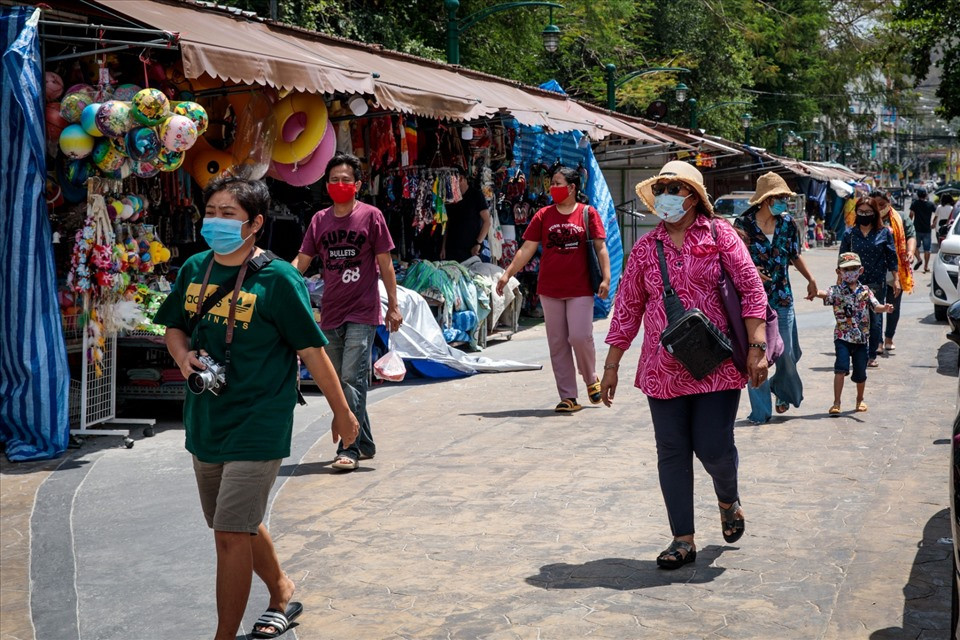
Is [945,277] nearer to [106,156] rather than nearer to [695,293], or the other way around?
[695,293]

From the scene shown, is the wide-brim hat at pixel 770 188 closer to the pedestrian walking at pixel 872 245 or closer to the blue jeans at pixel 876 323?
the pedestrian walking at pixel 872 245

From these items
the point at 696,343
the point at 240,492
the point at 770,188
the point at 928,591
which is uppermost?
the point at 770,188

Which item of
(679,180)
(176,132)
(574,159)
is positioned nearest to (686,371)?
(679,180)

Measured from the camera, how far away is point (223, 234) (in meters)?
4.23

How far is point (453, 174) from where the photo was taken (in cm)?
1339

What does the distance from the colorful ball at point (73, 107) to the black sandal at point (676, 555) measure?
498cm

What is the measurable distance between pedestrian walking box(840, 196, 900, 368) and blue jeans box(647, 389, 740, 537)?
20.7ft

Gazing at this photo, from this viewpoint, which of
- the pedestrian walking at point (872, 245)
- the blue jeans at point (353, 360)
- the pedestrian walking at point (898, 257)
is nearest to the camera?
the blue jeans at point (353, 360)

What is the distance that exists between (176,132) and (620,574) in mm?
4547

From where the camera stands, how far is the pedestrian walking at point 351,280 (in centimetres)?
734

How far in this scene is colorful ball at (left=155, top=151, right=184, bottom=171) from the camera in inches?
315

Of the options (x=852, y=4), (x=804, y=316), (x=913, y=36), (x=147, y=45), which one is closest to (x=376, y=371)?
(x=147, y=45)

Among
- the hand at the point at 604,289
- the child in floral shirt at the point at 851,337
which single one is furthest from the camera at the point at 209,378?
the child in floral shirt at the point at 851,337

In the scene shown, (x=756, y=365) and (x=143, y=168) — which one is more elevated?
(x=143, y=168)
